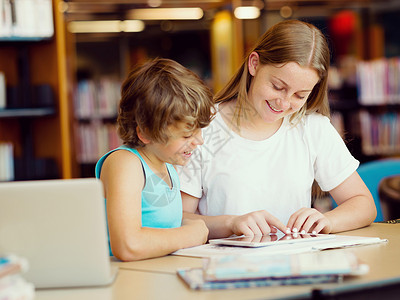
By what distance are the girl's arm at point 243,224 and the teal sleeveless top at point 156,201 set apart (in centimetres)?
12

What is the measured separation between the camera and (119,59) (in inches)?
213

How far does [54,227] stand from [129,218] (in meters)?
0.24

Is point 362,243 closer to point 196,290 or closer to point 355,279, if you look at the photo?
point 355,279

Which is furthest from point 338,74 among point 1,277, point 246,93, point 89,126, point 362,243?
point 1,277

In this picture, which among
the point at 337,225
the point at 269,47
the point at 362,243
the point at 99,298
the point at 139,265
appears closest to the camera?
the point at 99,298

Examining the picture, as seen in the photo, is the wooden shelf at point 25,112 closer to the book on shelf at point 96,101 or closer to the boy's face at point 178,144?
the book on shelf at point 96,101

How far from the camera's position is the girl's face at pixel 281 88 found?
1613 mm

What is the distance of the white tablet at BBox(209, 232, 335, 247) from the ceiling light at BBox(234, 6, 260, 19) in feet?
10.5

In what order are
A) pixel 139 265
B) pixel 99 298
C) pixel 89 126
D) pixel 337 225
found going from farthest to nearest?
1. pixel 89 126
2. pixel 337 225
3. pixel 139 265
4. pixel 99 298

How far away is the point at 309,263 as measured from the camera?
3.53ft

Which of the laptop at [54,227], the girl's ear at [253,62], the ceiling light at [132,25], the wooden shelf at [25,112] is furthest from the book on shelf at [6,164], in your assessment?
the laptop at [54,227]

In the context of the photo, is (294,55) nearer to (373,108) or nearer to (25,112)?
(25,112)

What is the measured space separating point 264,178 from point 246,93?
28 cm

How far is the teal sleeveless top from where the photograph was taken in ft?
4.56
